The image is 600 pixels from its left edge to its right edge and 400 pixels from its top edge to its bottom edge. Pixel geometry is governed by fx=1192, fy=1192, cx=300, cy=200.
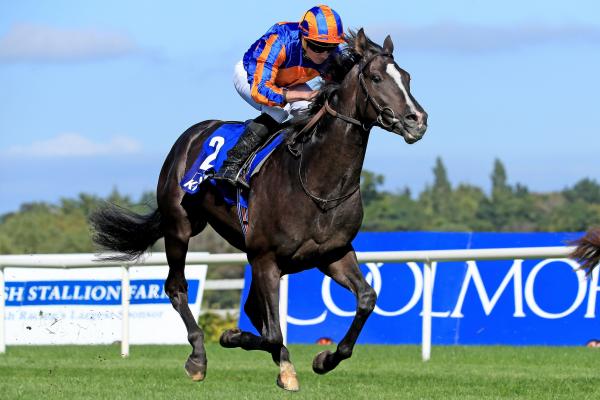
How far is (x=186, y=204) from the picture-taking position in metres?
7.12

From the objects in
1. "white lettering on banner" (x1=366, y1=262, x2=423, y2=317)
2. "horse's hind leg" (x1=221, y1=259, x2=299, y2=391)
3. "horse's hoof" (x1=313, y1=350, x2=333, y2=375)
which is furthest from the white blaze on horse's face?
"white lettering on banner" (x1=366, y1=262, x2=423, y2=317)

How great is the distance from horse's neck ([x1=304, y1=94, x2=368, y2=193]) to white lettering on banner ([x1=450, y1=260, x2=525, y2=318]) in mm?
4777

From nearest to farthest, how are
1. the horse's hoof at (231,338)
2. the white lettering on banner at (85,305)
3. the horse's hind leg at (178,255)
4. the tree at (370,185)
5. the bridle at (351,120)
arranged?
1. the bridle at (351,120)
2. the horse's hoof at (231,338)
3. the horse's hind leg at (178,255)
4. the white lettering on banner at (85,305)
5. the tree at (370,185)

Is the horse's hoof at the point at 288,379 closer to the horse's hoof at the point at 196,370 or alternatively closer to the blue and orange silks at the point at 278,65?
the horse's hoof at the point at 196,370

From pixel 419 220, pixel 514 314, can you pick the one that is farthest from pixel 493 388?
pixel 419 220

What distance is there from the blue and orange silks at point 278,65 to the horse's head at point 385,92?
383mm

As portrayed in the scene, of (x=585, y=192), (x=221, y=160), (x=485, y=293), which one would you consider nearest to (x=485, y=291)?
(x=485, y=293)

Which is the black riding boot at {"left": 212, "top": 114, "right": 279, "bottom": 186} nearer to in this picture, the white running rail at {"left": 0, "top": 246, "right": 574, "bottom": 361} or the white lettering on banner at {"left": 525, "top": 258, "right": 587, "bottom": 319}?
the white running rail at {"left": 0, "top": 246, "right": 574, "bottom": 361}

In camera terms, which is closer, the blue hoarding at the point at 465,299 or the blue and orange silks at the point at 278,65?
the blue and orange silks at the point at 278,65

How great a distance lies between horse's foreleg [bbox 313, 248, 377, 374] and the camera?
243 inches

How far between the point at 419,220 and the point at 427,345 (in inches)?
2551

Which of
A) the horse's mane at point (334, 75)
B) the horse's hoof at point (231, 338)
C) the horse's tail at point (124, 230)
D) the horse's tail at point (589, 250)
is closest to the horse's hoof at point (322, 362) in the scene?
the horse's hoof at point (231, 338)

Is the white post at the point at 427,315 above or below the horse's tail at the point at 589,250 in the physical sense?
below

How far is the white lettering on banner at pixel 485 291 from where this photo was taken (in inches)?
412
